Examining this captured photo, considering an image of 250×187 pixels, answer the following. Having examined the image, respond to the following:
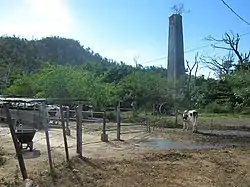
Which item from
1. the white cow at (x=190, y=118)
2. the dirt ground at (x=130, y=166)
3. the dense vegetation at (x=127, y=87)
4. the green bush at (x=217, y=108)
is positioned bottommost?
the dirt ground at (x=130, y=166)

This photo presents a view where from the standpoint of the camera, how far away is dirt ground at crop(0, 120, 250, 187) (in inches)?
313

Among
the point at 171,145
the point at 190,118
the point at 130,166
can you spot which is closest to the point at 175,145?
the point at 171,145

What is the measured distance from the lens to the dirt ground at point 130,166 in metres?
7.96

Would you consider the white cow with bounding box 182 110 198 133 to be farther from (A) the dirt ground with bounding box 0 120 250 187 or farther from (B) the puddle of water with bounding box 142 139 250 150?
(A) the dirt ground with bounding box 0 120 250 187

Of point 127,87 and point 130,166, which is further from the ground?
point 127,87

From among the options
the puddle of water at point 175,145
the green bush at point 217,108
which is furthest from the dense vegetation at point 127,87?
the puddle of water at point 175,145

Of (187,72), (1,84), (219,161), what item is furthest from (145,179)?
(187,72)

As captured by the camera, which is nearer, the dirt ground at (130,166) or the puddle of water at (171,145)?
→ the dirt ground at (130,166)

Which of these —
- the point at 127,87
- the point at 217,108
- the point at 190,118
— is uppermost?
the point at 127,87

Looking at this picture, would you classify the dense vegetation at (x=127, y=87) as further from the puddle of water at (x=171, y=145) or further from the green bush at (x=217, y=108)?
the puddle of water at (x=171, y=145)

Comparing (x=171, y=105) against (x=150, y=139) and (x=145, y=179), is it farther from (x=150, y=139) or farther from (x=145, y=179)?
(x=145, y=179)

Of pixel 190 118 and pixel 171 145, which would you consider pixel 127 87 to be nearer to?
pixel 190 118

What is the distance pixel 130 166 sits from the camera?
954 centimetres

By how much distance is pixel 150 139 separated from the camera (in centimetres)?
1598
